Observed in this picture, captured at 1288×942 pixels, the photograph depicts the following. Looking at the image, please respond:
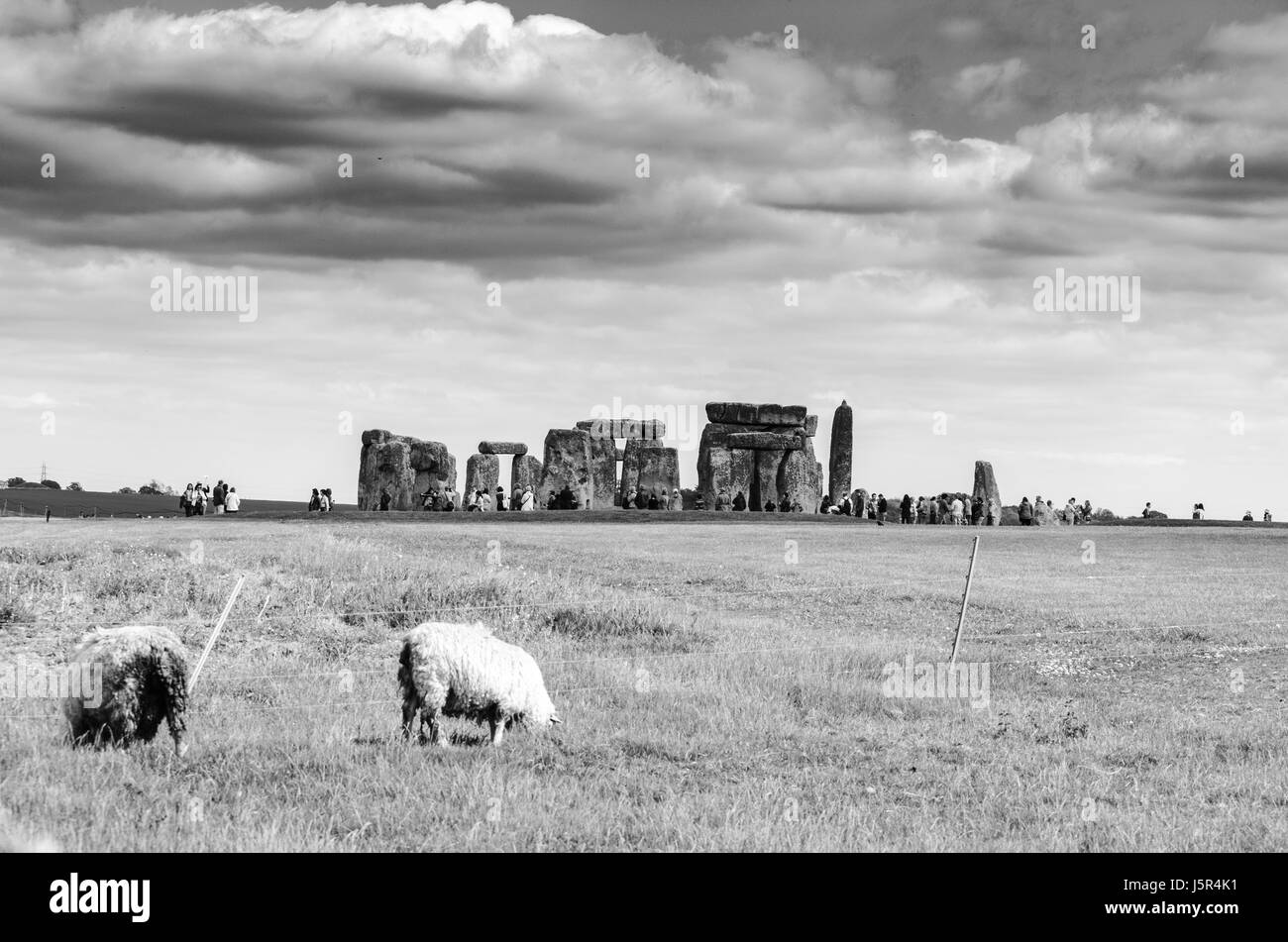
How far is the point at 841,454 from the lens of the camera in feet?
242

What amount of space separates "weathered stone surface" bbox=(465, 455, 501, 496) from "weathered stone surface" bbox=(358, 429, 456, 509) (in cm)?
301

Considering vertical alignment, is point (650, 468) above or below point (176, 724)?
above

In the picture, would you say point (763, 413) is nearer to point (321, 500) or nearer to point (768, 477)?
point (768, 477)

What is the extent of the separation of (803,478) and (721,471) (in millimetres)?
3930

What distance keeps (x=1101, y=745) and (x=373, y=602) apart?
12.5 metres

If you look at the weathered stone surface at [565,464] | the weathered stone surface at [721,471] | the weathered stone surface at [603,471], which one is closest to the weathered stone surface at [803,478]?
the weathered stone surface at [721,471]

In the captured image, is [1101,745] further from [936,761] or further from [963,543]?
[963,543]

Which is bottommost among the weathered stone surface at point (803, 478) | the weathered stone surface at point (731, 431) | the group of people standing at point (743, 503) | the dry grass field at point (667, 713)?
the dry grass field at point (667, 713)

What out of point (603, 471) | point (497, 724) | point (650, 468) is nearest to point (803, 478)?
point (650, 468)

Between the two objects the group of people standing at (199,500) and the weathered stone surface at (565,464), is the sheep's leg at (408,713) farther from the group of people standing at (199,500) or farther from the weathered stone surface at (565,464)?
the weathered stone surface at (565,464)

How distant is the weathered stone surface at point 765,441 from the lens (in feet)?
215

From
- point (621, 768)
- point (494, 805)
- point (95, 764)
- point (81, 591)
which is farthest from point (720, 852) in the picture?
point (81, 591)

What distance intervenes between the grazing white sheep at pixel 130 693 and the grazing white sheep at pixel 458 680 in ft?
6.02

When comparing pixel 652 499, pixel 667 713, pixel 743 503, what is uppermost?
pixel 652 499
